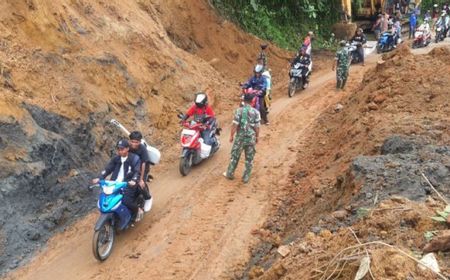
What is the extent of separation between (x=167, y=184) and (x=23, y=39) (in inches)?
181

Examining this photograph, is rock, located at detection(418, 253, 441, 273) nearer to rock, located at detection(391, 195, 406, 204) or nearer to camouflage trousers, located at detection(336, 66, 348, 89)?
rock, located at detection(391, 195, 406, 204)

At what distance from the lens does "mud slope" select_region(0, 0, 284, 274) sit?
9.18 metres

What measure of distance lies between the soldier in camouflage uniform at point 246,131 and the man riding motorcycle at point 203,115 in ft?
3.88

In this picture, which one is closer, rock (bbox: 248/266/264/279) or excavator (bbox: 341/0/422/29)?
rock (bbox: 248/266/264/279)

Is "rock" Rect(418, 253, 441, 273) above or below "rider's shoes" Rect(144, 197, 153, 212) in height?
above

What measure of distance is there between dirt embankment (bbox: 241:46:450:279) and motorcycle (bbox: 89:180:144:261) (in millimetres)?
2272

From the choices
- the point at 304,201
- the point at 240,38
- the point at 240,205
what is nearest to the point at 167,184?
the point at 240,205

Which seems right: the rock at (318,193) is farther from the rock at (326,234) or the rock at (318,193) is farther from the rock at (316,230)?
the rock at (326,234)

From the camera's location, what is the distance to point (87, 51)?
12773 millimetres

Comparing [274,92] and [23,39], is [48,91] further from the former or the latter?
[274,92]

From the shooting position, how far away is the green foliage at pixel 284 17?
2238cm

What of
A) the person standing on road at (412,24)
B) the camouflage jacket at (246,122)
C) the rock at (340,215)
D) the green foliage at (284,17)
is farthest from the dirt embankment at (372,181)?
the person standing on road at (412,24)

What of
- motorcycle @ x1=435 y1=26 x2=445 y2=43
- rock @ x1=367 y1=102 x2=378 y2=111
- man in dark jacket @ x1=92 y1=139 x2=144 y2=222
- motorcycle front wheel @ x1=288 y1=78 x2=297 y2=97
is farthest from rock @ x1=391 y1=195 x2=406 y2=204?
motorcycle @ x1=435 y1=26 x2=445 y2=43

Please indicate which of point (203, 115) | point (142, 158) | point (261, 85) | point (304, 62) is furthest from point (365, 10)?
point (142, 158)
